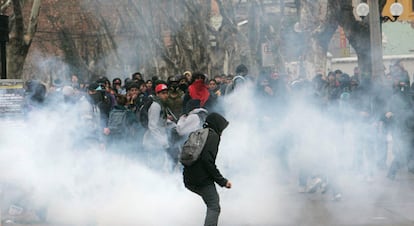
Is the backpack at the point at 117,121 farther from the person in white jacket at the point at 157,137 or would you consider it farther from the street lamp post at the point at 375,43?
the street lamp post at the point at 375,43

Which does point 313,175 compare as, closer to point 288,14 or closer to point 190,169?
point 190,169

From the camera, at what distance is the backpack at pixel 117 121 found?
13.4 meters

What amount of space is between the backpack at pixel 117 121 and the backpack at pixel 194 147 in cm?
428

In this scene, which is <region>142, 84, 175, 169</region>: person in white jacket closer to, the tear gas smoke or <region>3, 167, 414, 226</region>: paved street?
the tear gas smoke

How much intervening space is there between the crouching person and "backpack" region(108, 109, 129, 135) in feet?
13.7

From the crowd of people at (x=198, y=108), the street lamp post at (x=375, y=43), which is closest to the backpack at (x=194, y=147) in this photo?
the crowd of people at (x=198, y=108)

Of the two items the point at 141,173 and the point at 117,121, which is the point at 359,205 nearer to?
the point at 141,173

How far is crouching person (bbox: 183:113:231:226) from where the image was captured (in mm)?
9188

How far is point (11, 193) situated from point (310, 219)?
362cm

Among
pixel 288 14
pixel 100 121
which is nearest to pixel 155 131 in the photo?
pixel 100 121

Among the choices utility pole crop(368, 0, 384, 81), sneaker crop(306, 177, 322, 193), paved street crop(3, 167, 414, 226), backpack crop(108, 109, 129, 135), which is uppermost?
utility pole crop(368, 0, 384, 81)

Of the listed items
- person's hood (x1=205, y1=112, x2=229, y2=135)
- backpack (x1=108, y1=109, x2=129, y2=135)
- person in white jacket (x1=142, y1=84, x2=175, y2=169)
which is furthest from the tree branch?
person's hood (x1=205, y1=112, x2=229, y2=135)

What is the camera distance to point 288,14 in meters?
56.9

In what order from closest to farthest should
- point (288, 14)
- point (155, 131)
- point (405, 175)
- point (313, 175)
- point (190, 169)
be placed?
point (190, 169) → point (155, 131) → point (313, 175) → point (405, 175) → point (288, 14)
